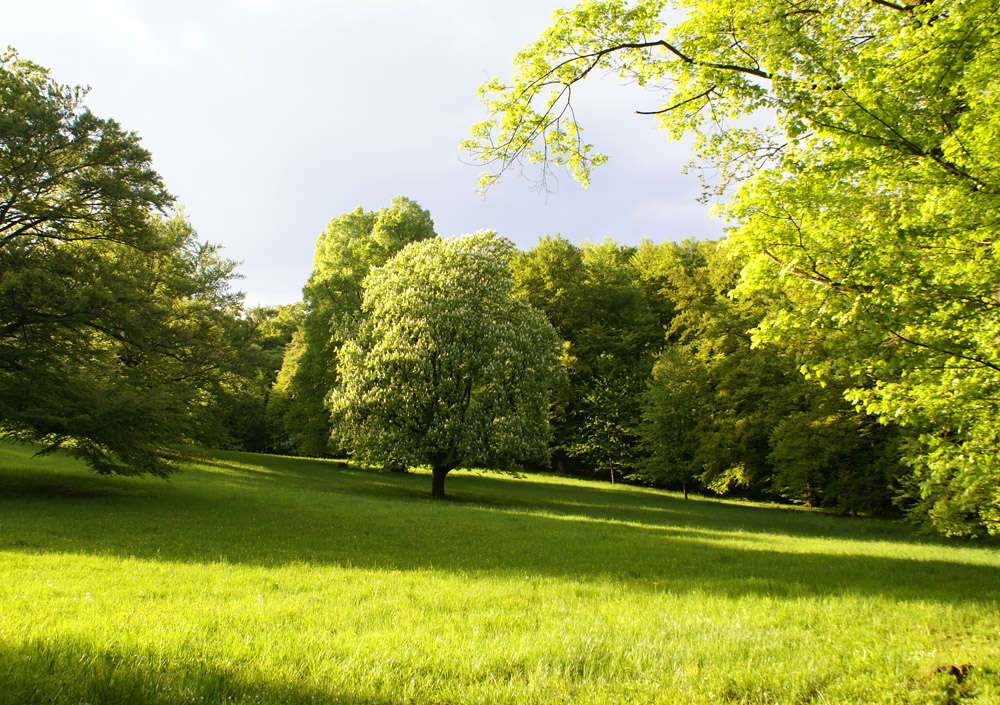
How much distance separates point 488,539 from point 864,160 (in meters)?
12.5

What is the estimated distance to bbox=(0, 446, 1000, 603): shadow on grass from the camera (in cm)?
1183

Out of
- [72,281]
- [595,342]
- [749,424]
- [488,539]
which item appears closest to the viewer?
[488,539]

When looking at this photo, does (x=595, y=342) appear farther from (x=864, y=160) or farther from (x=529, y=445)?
(x=864, y=160)

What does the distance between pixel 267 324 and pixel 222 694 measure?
69.1 m

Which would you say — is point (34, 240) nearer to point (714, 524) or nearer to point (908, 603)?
point (908, 603)

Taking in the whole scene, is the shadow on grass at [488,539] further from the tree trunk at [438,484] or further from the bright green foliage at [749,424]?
Answer: the bright green foliage at [749,424]

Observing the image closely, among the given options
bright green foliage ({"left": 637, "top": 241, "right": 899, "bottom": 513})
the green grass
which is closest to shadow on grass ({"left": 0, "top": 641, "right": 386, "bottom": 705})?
the green grass

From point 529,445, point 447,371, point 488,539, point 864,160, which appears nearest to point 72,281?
point 447,371

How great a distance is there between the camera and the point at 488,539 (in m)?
16.5

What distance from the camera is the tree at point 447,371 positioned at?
27.4m

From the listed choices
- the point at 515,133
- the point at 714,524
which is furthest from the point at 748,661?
the point at 714,524

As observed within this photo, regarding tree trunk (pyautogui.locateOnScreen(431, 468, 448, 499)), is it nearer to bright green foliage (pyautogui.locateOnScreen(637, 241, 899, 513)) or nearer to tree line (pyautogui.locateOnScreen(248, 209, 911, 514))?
tree line (pyautogui.locateOnScreen(248, 209, 911, 514))

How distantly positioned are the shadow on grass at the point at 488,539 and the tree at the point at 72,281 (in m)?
2.35

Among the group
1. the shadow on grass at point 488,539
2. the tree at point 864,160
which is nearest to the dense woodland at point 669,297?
the tree at point 864,160
